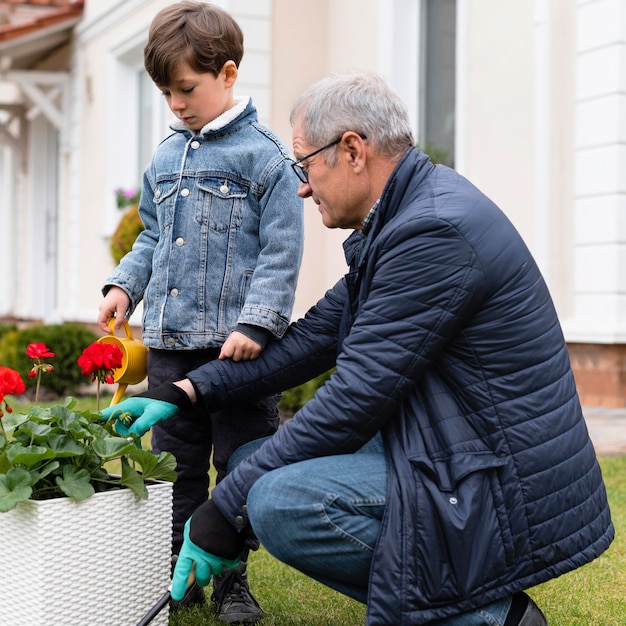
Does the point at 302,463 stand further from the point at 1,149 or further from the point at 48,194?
the point at 1,149

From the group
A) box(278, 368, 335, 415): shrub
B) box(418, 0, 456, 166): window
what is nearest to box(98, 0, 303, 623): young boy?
box(278, 368, 335, 415): shrub

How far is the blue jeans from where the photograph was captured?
1928 millimetres

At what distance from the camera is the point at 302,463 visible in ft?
6.49

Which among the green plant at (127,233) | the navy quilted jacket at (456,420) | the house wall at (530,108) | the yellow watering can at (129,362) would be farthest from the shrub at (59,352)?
the navy quilted jacket at (456,420)

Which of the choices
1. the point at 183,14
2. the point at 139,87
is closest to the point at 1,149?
the point at 139,87

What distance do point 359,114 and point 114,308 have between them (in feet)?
3.12

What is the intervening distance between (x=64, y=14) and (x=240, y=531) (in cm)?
995

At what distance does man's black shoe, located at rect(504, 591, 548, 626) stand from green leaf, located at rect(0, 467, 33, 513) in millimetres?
942

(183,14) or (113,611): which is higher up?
(183,14)

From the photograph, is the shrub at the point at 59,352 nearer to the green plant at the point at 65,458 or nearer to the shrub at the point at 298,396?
the shrub at the point at 298,396

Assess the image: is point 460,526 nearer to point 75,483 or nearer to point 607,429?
point 75,483

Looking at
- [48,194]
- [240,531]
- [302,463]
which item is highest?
[48,194]

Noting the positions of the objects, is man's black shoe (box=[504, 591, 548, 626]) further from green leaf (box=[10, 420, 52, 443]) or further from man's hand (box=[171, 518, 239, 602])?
green leaf (box=[10, 420, 52, 443])

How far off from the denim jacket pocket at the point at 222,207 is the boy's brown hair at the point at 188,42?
289 mm
